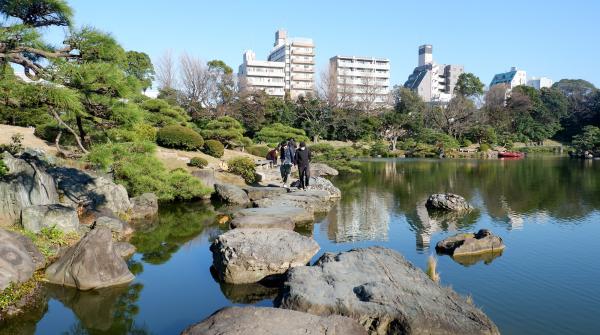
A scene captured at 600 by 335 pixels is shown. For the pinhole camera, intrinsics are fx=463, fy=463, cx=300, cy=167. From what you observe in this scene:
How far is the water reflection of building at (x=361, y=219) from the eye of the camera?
425 inches

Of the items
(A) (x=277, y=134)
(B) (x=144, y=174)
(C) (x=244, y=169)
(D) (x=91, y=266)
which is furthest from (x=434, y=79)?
(D) (x=91, y=266)

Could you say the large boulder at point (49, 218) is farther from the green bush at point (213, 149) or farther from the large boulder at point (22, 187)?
the green bush at point (213, 149)

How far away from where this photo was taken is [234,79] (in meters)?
45.2

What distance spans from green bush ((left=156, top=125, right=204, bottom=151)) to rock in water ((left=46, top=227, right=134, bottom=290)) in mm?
14811

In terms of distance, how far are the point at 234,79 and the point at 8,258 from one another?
39.7m

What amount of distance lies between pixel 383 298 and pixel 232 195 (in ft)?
33.4

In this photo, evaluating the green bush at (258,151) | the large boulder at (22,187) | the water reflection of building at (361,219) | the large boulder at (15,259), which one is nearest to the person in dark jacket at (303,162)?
the water reflection of building at (361,219)

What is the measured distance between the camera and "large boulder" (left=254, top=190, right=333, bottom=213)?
13.0 meters

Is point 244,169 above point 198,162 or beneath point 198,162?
beneath

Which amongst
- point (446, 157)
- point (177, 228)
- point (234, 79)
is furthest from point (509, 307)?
point (234, 79)

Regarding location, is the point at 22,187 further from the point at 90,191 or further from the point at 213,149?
the point at 213,149

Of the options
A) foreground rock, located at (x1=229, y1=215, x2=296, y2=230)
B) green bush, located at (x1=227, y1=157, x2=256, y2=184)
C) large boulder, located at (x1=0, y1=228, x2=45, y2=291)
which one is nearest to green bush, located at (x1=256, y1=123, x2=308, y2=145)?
green bush, located at (x1=227, y1=157, x2=256, y2=184)

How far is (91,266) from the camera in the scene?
710cm

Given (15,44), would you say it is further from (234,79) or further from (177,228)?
(234,79)
